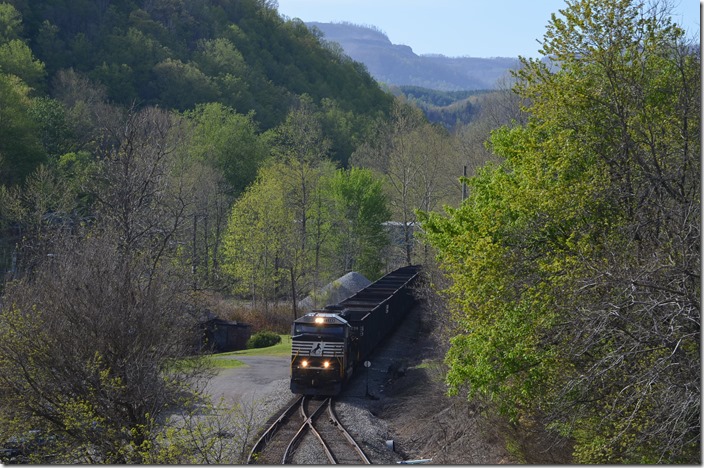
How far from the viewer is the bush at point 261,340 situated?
5058 centimetres

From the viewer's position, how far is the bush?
50578 millimetres

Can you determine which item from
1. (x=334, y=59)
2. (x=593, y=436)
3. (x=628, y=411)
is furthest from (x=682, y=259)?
(x=334, y=59)

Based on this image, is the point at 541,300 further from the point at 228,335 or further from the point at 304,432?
the point at 228,335

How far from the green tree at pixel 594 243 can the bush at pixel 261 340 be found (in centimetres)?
2973

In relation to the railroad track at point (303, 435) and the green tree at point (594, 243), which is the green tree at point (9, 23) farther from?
the green tree at point (594, 243)

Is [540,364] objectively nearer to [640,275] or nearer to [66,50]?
[640,275]

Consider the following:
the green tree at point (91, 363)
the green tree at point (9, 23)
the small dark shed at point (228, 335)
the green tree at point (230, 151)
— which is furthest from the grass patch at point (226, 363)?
the green tree at point (9, 23)

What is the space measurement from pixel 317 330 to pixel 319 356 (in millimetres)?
990

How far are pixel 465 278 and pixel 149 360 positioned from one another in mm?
7977

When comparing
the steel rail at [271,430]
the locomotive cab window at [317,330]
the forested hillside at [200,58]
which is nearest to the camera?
the steel rail at [271,430]

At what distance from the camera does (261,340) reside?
1996 inches

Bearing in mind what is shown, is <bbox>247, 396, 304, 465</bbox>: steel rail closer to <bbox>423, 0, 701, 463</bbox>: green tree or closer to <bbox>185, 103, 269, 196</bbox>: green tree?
<bbox>423, 0, 701, 463</bbox>: green tree

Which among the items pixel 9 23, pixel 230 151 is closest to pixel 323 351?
pixel 230 151

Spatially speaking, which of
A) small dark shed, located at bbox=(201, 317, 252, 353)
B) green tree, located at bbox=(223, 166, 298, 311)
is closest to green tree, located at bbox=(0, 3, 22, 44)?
green tree, located at bbox=(223, 166, 298, 311)
